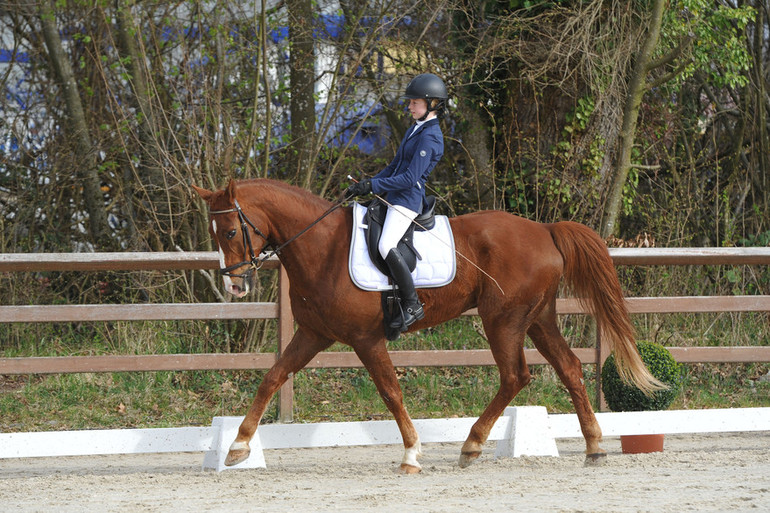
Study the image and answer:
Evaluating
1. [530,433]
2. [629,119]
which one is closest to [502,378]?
[530,433]

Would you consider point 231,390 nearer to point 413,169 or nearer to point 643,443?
point 413,169

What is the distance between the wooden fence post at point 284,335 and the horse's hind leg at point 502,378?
2.00m

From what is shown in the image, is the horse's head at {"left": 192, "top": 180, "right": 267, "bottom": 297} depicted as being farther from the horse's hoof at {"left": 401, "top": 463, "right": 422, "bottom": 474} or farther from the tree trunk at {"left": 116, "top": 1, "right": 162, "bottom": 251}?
the tree trunk at {"left": 116, "top": 1, "right": 162, "bottom": 251}

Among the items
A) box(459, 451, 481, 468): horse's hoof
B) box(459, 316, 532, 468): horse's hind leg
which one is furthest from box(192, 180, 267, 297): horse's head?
box(459, 451, 481, 468): horse's hoof

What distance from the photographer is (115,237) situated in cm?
1081

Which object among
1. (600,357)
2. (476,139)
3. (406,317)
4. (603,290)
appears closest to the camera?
(406,317)

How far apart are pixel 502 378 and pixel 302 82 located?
540 centimetres

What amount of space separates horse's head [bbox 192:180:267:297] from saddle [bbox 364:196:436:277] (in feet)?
2.21

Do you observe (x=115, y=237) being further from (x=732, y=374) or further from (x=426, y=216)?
(x=732, y=374)

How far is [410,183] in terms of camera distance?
518cm

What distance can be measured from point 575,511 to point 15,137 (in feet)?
29.3

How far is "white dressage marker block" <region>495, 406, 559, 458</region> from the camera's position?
5605mm

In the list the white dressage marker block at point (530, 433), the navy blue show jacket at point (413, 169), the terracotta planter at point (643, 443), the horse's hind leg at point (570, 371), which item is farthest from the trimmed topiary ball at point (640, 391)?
the navy blue show jacket at point (413, 169)

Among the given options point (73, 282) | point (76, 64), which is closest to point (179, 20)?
point (76, 64)
